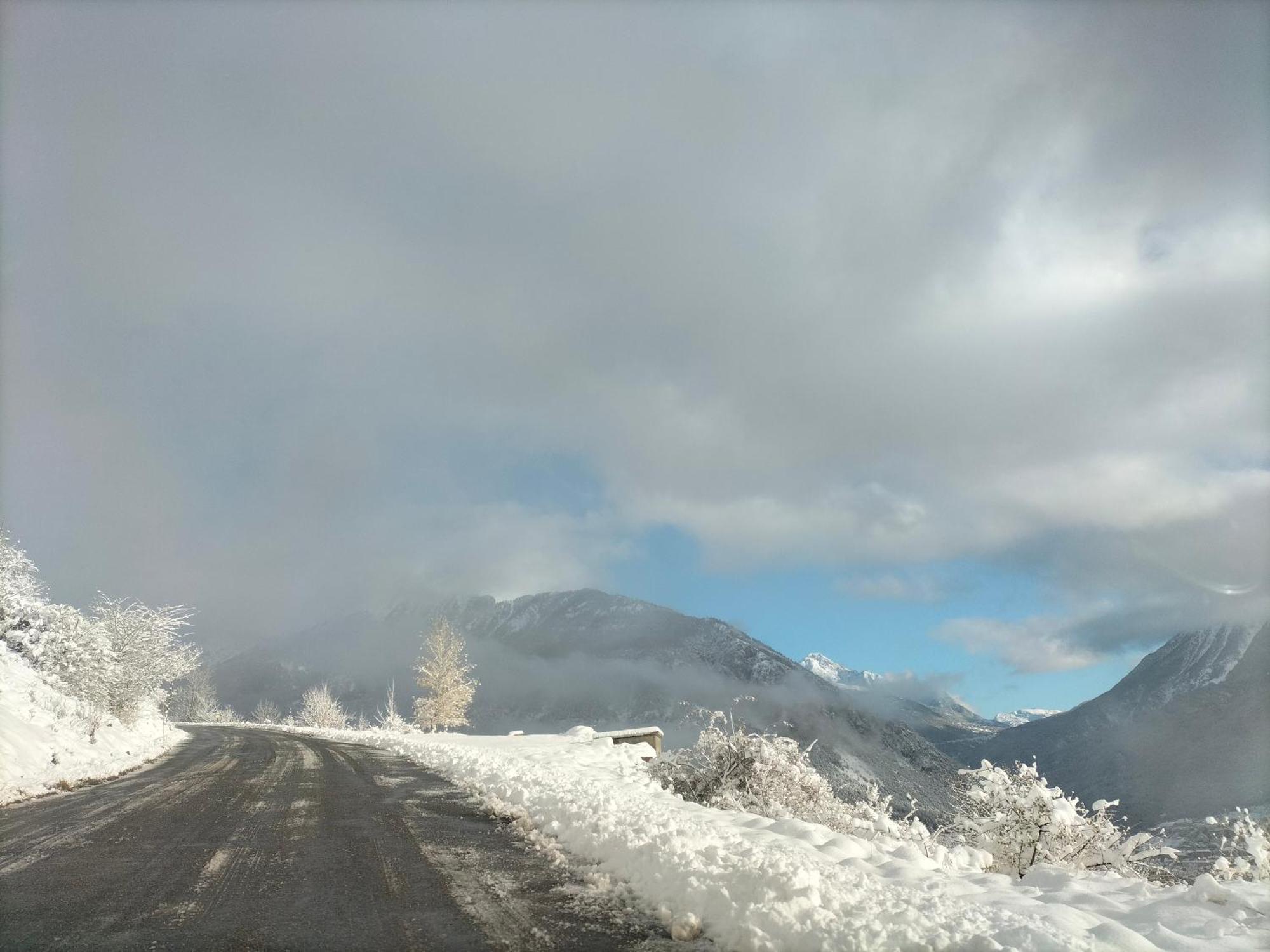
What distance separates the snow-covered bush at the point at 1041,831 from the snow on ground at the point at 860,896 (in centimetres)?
236

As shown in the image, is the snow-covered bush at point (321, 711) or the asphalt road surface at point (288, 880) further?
the snow-covered bush at point (321, 711)

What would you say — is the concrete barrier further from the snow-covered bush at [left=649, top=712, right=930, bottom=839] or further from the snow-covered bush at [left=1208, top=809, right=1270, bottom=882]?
the snow-covered bush at [left=1208, top=809, right=1270, bottom=882]

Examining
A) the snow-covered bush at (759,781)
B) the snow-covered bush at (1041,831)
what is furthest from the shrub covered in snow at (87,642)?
the snow-covered bush at (1041,831)

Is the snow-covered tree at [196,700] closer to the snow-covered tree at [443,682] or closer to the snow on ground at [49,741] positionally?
the snow-covered tree at [443,682]

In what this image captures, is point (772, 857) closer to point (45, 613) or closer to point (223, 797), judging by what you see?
point (223, 797)

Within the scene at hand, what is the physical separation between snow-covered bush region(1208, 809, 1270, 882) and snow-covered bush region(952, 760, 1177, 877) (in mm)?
901

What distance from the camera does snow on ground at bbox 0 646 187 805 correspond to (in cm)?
1573

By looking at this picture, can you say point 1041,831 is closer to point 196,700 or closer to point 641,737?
point 641,737

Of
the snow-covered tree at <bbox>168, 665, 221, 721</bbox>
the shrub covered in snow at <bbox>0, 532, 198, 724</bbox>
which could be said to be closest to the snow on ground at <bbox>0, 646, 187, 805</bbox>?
the shrub covered in snow at <bbox>0, 532, 198, 724</bbox>

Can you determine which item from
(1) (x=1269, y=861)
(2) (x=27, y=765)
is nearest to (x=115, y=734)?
(2) (x=27, y=765)

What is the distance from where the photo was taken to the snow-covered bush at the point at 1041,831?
9477 mm

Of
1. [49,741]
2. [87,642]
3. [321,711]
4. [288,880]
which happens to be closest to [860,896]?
[288,880]

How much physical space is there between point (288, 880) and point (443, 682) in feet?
170

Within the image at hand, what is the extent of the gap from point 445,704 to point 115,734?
95.4 ft
